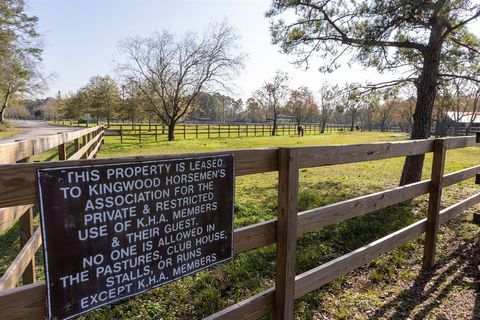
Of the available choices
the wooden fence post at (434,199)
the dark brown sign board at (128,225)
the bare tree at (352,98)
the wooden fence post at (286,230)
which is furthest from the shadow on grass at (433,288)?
the bare tree at (352,98)

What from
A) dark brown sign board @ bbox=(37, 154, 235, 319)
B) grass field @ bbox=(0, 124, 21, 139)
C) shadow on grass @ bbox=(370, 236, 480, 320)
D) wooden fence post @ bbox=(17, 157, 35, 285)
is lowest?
grass field @ bbox=(0, 124, 21, 139)

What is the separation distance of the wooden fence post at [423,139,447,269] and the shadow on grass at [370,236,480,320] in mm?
176

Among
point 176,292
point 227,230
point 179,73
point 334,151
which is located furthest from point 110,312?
point 179,73

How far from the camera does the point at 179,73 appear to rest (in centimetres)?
2912

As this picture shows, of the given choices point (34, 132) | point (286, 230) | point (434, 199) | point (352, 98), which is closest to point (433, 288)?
point (434, 199)

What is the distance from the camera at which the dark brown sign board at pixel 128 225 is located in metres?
1.41

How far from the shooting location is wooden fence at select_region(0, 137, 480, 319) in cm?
136

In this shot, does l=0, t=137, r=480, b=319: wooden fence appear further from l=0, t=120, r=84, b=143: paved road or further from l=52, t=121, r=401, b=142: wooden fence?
l=52, t=121, r=401, b=142: wooden fence

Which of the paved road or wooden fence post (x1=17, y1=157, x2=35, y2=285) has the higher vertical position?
wooden fence post (x1=17, y1=157, x2=35, y2=285)

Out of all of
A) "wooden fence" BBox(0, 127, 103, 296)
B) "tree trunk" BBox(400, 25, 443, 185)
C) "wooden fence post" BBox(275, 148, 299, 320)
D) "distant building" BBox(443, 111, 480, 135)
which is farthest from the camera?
"distant building" BBox(443, 111, 480, 135)

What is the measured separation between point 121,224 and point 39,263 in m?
3.26

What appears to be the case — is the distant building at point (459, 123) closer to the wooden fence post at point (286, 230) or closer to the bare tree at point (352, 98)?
the bare tree at point (352, 98)

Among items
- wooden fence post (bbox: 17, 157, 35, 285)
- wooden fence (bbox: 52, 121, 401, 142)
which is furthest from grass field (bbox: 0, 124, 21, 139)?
wooden fence post (bbox: 17, 157, 35, 285)

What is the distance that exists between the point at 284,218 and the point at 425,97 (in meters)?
5.98
